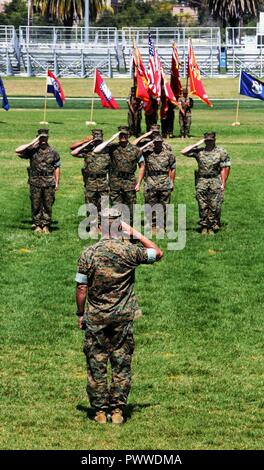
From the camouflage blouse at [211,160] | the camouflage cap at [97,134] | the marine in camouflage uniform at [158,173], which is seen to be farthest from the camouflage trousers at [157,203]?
the camouflage cap at [97,134]

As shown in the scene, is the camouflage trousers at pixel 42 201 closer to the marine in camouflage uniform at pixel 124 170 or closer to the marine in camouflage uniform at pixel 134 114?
the marine in camouflage uniform at pixel 124 170

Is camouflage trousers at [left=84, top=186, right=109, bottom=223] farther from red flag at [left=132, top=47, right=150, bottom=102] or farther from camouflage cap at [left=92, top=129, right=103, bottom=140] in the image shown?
red flag at [left=132, top=47, right=150, bottom=102]

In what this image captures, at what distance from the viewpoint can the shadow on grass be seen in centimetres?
1409

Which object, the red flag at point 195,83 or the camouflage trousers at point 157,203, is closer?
the camouflage trousers at point 157,203

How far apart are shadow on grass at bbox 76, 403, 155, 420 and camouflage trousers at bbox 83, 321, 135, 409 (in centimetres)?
40

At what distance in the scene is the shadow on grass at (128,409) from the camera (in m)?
14.1

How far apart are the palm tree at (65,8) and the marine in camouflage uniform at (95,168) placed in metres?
78.6

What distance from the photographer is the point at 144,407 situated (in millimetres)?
14516

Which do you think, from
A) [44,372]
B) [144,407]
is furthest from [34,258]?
[144,407]

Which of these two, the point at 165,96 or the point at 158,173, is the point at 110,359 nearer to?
the point at 158,173

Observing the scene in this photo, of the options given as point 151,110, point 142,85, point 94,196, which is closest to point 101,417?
point 94,196

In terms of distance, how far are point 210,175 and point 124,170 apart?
1710 millimetres

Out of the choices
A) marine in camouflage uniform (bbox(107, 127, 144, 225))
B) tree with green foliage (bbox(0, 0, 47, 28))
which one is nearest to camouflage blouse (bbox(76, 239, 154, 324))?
marine in camouflage uniform (bbox(107, 127, 144, 225))
